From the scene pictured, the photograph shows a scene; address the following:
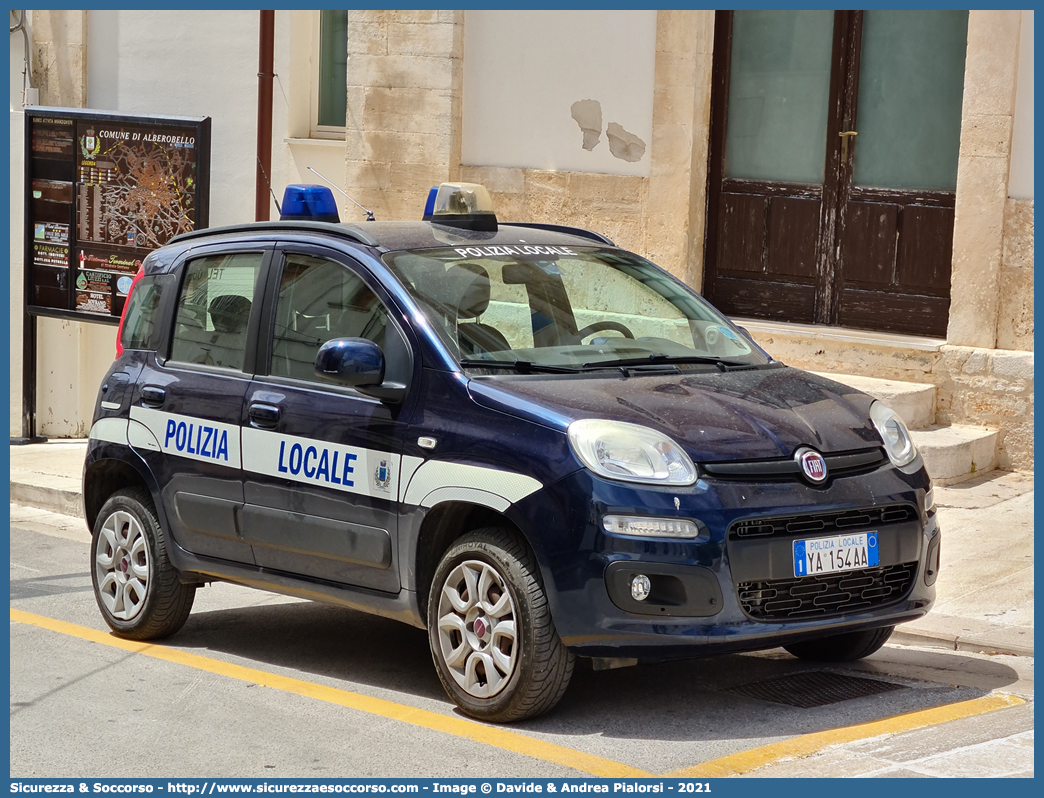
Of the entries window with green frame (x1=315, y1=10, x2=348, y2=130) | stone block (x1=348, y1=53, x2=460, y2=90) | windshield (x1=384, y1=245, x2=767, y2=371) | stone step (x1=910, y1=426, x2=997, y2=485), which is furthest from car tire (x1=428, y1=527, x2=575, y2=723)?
window with green frame (x1=315, y1=10, x2=348, y2=130)

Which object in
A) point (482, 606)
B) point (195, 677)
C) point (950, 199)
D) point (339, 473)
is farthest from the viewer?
point (950, 199)

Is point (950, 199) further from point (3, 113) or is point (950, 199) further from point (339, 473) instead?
point (3, 113)

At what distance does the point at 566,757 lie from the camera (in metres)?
4.99

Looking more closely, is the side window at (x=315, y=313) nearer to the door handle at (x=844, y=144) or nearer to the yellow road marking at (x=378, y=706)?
the yellow road marking at (x=378, y=706)

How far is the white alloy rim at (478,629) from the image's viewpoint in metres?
5.29

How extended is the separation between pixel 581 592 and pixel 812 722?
1018 mm

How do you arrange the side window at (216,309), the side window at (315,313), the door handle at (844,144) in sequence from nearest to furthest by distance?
1. the side window at (315,313)
2. the side window at (216,309)
3. the door handle at (844,144)

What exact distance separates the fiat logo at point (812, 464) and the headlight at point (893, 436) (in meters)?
0.43

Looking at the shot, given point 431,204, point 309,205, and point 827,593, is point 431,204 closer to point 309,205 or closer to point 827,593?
point 309,205

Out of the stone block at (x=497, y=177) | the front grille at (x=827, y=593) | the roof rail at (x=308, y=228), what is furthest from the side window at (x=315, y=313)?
the stone block at (x=497, y=177)

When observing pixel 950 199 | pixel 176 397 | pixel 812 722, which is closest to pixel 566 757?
pixel 812 722

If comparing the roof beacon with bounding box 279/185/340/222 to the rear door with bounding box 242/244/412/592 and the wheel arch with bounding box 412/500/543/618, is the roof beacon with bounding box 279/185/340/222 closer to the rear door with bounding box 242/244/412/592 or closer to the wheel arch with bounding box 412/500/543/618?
the rear door with bounding box 242/244/412/592

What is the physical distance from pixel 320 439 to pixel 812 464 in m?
1.93

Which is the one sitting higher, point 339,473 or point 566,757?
point 339,473
